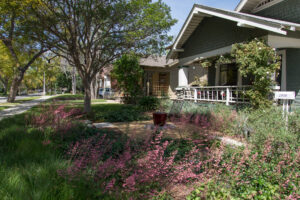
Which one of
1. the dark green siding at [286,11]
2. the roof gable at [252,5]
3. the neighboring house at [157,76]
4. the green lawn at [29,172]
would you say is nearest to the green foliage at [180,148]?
the green lawn at [29,172]

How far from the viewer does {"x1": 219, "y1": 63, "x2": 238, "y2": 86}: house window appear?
11.3m

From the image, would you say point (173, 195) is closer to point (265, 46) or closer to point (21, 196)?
point (21, 196)

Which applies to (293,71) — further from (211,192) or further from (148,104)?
(211,192)

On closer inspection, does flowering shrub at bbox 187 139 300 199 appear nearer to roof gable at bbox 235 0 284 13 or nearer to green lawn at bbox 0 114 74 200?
green lawn at bbox 0 114 74 200

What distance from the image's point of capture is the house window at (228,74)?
11.3 m

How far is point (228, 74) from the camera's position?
11.8 m

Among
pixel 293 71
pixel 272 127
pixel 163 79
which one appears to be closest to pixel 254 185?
pixel 272 127

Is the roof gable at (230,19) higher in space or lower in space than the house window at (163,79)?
higher

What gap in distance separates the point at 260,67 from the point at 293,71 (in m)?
2.44

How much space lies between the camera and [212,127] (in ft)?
19.6

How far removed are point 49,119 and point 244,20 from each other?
7.68 metres

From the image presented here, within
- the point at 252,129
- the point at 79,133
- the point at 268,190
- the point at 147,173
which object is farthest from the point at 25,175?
the point at 252,129

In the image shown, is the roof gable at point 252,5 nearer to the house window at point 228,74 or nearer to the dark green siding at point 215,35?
the dark green siding at point 215,35

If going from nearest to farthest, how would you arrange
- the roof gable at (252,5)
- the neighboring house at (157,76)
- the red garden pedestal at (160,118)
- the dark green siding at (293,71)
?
the red garden pedestal at (160,118) → the dark green siding at (293,71) → the roof gable at (252,5) → the neighboring house at (157,76)
